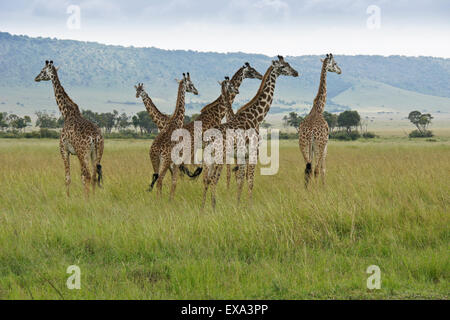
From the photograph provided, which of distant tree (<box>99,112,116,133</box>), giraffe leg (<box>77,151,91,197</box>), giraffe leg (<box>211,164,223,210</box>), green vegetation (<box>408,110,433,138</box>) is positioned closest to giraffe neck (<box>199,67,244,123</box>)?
giraffe leg (<box>211,164,223,210</box>)

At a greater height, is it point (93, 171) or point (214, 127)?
point (214, 127)

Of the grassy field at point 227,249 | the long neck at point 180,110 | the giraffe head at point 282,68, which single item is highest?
the giraffe head at point 282,68

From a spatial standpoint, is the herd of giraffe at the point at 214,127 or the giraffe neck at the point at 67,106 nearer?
the herd of giraffe at the point at 214,127

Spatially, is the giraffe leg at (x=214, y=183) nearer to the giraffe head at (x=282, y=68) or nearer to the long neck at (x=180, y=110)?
the long neck at (x=180, y=110)

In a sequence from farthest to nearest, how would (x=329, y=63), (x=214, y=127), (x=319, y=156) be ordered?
1. (x=329, y=63)
2. (x=319, y=156)
3. (x=214, y=127)

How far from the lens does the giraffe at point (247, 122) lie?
927 centimetres

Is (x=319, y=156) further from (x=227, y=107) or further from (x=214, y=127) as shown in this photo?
(x=214, y=127)

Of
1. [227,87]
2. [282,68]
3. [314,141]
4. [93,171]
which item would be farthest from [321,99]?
[93,171]

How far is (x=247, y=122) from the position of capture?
994 cm

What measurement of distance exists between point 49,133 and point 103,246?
45.4 meters

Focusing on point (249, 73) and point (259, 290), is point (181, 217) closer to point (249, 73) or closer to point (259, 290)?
point (259, 290)

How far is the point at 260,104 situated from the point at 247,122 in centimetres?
68

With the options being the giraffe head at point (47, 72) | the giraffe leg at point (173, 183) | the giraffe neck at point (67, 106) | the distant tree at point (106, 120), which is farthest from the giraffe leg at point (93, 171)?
the distant tree at point (106, 120)
